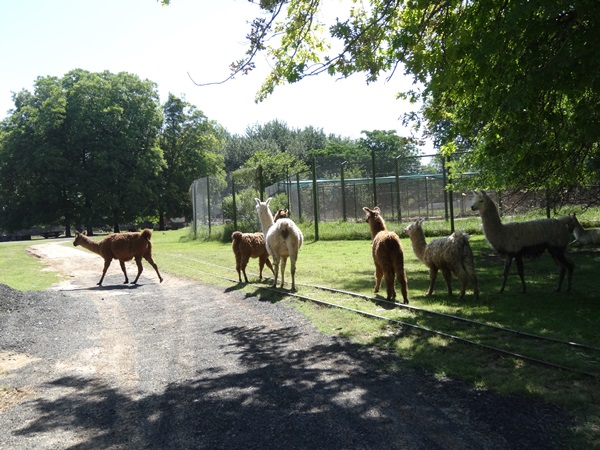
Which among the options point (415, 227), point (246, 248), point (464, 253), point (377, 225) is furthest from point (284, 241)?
point (464, 253)

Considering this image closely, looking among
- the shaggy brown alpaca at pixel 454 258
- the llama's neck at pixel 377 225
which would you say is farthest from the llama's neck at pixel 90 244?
the shaggy brown alpaca at pixel 454 258

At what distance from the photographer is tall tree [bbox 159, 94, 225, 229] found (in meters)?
68.9

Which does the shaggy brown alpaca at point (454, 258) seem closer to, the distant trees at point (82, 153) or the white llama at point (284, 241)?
the white llama at point (284, 241)

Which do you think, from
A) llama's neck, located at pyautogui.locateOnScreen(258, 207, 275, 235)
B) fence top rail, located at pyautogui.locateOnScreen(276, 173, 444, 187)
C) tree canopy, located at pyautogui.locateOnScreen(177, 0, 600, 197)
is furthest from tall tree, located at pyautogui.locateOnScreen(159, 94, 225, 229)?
tree canopy, located at pyautogui.locateOnScreen(177, 0, 600, 197)

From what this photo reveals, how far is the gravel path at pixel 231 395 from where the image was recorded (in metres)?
4.69

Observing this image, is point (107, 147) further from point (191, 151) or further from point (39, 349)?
point (39, 349)

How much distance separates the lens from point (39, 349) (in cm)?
868

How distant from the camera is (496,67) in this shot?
7105 millimetres

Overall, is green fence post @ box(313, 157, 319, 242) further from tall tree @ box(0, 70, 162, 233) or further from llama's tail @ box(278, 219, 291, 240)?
tall tree @ box(0, 70, 162, 233)

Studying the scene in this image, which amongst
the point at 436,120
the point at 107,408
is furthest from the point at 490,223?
the point at 107,408

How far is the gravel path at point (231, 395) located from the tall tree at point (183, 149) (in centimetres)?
5960

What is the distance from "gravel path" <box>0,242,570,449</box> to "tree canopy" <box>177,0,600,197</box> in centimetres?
342

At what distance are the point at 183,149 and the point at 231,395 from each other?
66.5 metres

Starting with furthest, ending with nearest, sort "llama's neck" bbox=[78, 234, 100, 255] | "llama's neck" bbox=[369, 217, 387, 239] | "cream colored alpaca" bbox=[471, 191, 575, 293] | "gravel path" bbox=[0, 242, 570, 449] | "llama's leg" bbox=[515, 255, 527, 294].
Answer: "llama's neck" bbox=[78, 234, 100, 255]
"llama's neck" bbox=[369, 217, 387, 239]
"cream colored alpaca" bbox=[471, 191, 575, 293]
"llama's leg" bbox=[515, 255, 527, 294]
"gravel path" bbox=[0, 242, 570, 449]
